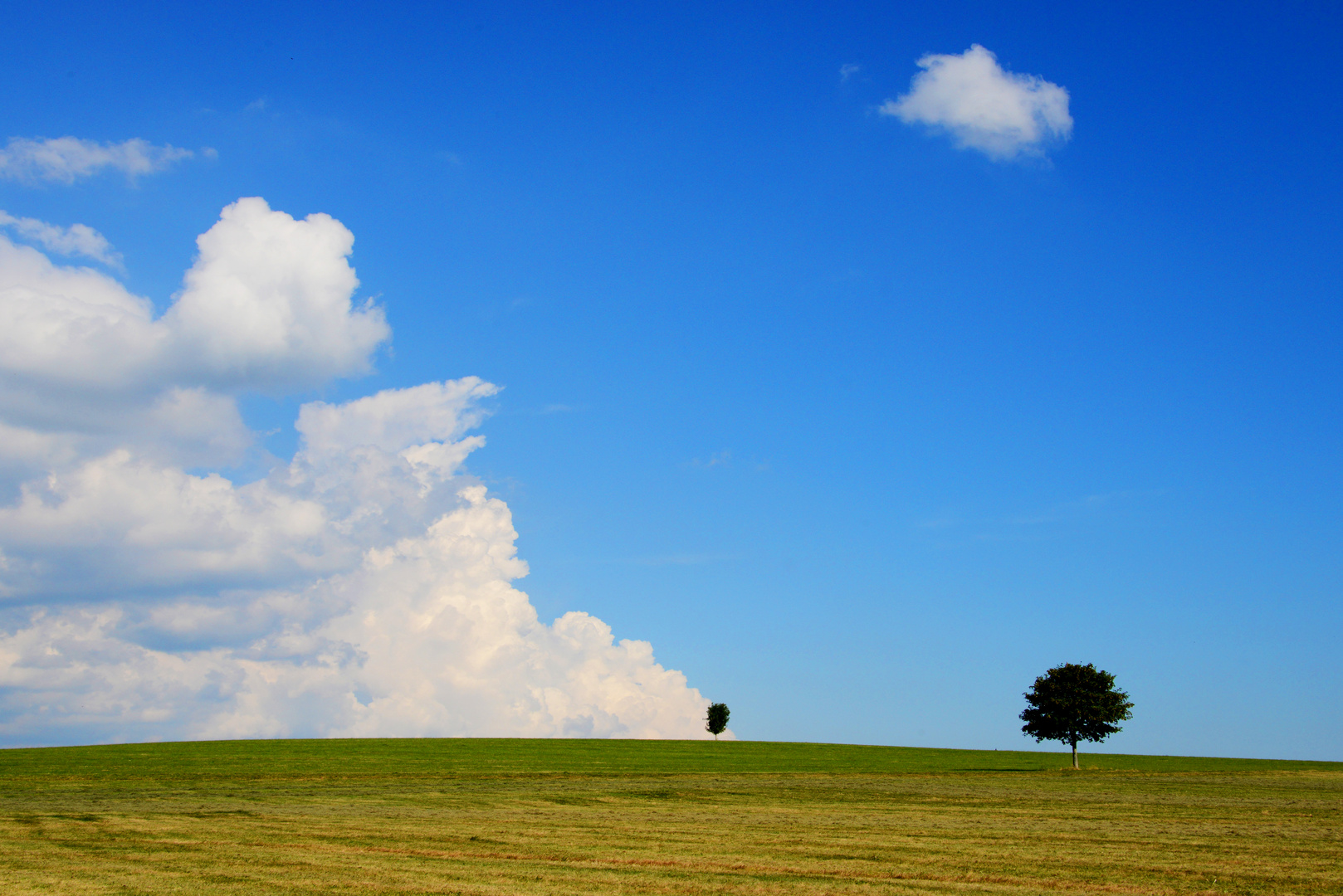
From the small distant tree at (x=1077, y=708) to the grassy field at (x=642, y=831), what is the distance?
10.7 metres

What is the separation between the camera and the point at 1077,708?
73.3 m

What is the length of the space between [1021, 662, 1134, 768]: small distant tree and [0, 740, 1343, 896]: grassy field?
10.7 m

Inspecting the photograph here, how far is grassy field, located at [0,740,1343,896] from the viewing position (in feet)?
64.4

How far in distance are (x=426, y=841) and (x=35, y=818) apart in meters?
16.2

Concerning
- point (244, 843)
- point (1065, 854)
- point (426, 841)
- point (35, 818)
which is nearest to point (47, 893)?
point (244, 843)

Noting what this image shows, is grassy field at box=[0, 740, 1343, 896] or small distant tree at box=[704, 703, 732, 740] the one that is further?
small distant tree at box=[704, 703, 732, 740]

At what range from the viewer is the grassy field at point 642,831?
19641 millimetres

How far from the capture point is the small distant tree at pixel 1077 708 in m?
73.4

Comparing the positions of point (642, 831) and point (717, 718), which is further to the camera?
point (717, 718)

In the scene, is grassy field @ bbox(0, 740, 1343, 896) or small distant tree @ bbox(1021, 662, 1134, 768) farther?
small distant tree @ bbox(1021, 662, 1134, 768)

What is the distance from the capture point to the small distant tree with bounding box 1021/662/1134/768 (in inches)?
2889

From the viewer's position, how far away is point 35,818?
31656 mm

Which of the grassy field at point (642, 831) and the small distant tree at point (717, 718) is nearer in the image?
the grassy field at point (642, 831)

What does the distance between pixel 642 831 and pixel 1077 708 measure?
5649cm
